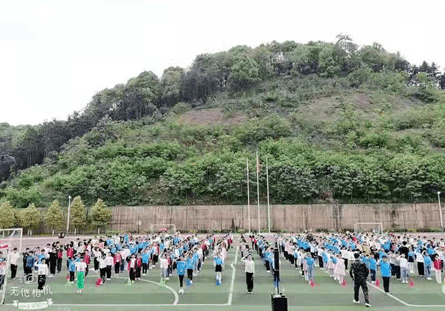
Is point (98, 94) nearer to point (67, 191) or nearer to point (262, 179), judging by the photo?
point (67, 191)

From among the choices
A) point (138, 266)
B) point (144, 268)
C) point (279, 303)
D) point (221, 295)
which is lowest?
point (221, 295)

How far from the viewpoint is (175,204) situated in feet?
179

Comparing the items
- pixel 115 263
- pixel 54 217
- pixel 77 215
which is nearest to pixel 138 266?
pixel 115 263

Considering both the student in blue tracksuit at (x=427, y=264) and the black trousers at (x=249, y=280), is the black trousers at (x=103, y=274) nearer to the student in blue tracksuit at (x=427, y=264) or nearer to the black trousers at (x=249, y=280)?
the black trousers at (x=249, y=280)

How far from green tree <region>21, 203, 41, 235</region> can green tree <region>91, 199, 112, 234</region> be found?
297 inches

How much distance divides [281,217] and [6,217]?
37.7 m

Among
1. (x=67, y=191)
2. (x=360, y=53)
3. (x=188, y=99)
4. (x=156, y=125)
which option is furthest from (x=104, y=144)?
(x=360, y=53)

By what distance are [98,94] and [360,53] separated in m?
84.4

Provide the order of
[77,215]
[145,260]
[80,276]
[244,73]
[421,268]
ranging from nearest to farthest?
[80,276]
[421,268]
[145,260]
[77,215]
[244,73]

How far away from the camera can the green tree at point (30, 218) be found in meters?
48.9

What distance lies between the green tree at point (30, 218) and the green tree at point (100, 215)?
755cm

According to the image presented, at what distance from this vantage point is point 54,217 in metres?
49.1

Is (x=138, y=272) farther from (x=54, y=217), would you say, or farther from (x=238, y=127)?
(x=238, y=127)

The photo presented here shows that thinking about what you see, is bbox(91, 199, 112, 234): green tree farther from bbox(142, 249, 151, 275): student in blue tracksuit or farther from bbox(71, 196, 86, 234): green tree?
bbox(142, 249, 151, 275): student in blue tracksuit
